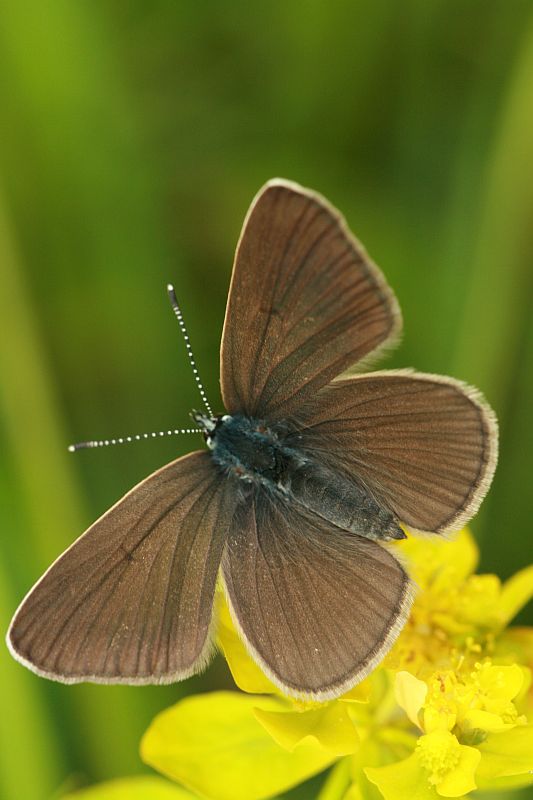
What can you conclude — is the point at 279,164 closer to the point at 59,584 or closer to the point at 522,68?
the point at 522,68

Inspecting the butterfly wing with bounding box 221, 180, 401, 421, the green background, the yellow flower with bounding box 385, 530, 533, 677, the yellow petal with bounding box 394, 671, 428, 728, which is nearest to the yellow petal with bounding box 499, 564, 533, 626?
the yellow flower with bounding box 385, 530, 533, 677

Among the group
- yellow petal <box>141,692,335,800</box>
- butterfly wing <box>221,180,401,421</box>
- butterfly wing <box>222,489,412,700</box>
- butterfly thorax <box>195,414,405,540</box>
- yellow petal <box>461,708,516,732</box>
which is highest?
butterfly wing <box>221,180,401,421</box>

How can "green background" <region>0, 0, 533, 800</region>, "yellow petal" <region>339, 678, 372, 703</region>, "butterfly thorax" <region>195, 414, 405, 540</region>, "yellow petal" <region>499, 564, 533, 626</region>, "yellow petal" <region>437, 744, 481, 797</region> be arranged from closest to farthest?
"yellow petal" <region>437, 744, 481, 797</region> < "yellow petal" <region>339, 678, 372, 703</region> < "butterfly thorax" <region>195, 414, 405, 540</region> < "yellow petal" <region>499, 564, 533, 626</region> < "green background" <region>0, 0, 533, 800</region>

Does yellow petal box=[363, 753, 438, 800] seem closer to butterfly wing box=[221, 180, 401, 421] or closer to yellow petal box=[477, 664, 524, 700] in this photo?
yellow petal box=[477, 664, 524, 700]

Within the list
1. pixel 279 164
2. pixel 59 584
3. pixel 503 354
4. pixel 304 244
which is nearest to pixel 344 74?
pixel 279 164

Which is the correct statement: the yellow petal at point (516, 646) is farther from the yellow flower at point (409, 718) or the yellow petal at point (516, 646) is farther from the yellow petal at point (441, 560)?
the yellow petal at point (441, 560)
